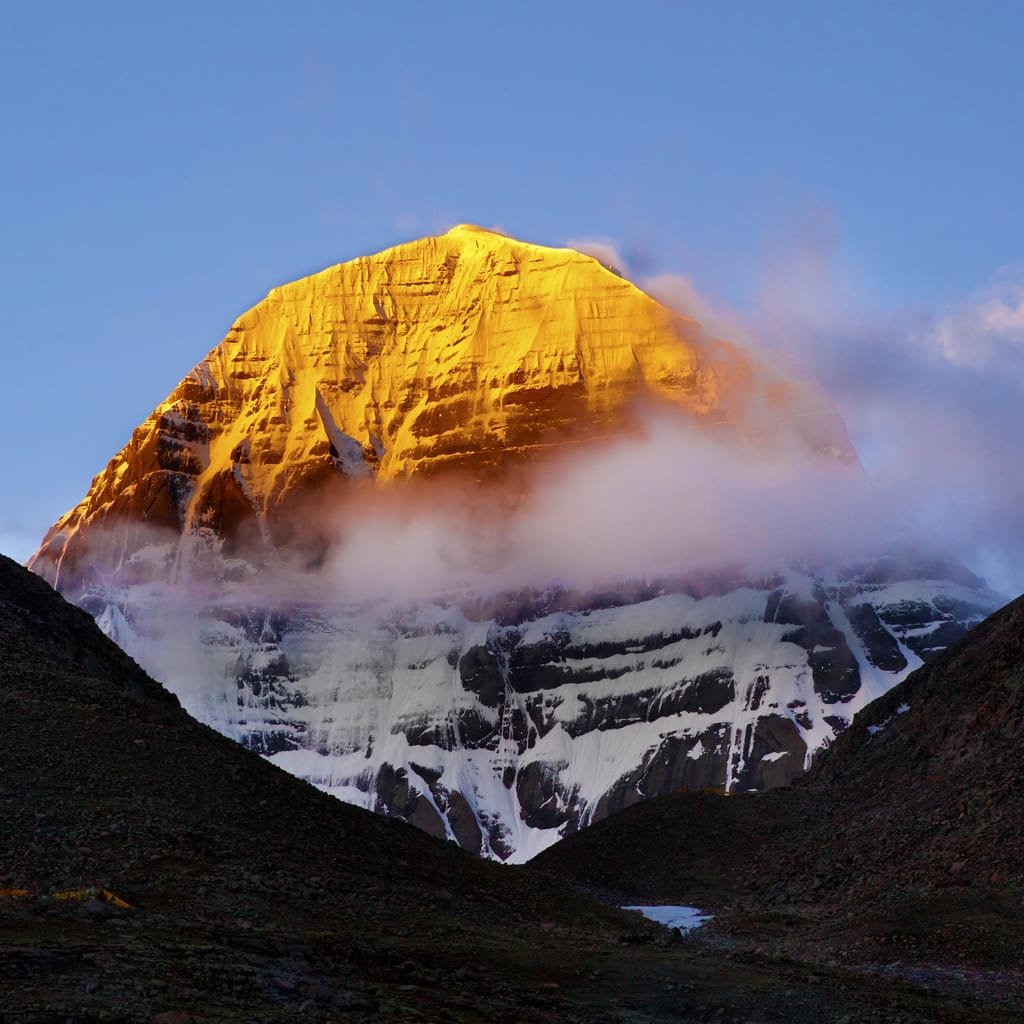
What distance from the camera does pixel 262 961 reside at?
105ft

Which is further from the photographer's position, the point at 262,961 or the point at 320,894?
the point at 320,894

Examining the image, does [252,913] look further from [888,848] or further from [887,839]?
[887,839]

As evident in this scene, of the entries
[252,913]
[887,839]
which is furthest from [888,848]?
[252,913]

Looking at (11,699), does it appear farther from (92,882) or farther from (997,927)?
(997,927)

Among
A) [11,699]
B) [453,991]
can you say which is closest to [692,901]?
[11,699]

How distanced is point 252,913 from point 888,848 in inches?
1789

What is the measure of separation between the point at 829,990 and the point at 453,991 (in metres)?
11.2

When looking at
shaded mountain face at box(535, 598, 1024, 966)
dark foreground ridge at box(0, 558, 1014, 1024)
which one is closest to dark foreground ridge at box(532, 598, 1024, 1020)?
shaded mountain face at box(535, 598, 1024, 966)

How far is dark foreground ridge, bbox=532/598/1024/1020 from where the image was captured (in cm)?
5678

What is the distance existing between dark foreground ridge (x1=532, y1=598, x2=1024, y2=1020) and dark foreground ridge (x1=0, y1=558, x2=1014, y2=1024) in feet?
23.4

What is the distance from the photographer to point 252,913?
41.7 meters

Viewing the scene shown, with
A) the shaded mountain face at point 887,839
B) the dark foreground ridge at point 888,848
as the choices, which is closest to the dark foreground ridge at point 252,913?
the dark foreground ridge at point 888,848

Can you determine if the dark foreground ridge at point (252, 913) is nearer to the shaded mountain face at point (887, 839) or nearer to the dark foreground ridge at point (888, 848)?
the dark foreground ridge at point (888, 848)

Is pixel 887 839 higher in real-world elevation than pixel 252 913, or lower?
higher
